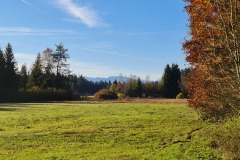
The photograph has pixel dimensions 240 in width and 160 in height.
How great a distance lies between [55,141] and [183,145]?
6.73 m

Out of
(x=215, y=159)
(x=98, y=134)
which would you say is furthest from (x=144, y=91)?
(x=215, y=159)

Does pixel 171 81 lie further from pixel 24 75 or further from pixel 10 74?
pixel 10 74

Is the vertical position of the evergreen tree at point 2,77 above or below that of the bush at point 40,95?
above

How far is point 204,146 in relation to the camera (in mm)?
15727

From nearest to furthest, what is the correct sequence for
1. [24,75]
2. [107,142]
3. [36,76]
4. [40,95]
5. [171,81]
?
1. [107,142]
2. [40,95]
3. [36,76]
4. [24,75]
5. [171,81]

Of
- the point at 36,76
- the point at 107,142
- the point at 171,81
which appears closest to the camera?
the point at 107,142

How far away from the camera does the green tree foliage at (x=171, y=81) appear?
346 feet

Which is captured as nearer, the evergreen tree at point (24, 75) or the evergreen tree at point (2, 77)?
the evergreen tree at point (2, 77)

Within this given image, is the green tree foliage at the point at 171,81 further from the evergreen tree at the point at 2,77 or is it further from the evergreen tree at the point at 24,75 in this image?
the evergreen tree at the point at 2,77

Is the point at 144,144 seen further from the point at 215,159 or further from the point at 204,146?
the point at 215,159

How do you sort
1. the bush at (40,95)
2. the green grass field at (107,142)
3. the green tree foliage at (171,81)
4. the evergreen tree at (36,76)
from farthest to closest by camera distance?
the green tree foliage at (171,81)
the evergreen tree at (36,76)
the bush at (40,95)
the green grass field at (107,142)

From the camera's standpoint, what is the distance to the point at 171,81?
106 metres

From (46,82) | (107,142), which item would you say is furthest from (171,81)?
(107,142)

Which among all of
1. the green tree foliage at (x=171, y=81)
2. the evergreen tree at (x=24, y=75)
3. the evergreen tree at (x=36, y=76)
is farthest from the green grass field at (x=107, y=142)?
the green tree foliage at (x=171, y=81)
